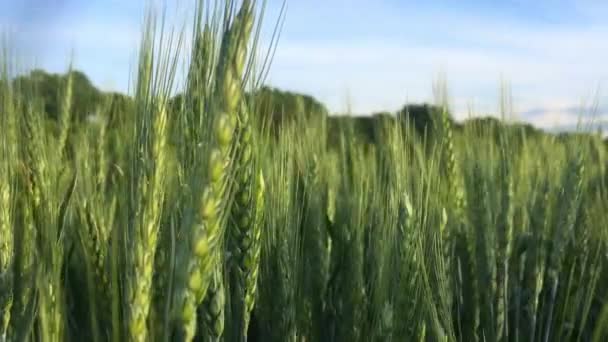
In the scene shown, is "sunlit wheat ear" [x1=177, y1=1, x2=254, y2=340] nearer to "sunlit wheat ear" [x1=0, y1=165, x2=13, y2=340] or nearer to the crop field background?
the crop field background

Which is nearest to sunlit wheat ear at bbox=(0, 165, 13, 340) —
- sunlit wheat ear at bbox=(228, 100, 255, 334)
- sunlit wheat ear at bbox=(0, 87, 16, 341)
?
sunlit wheat ear at bbox=(0, 87, 16, 341)

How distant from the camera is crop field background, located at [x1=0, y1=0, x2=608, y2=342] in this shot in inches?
35.5

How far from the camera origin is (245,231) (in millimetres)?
1139

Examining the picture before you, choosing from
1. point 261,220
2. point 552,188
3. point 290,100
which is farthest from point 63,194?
point 290,100

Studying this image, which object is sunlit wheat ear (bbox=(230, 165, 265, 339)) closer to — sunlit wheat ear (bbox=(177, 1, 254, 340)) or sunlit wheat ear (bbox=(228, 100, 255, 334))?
sunlit wheat ear (bbox=(228, 100, 255, 334))

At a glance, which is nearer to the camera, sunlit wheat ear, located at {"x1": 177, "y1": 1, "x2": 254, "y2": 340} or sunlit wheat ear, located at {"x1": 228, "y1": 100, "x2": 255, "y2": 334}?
sunlit wheat ear, located at {"x1": 177, "y1": 1, "x2": 254, "y2": 340}

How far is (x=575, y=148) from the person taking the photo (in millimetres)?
2084

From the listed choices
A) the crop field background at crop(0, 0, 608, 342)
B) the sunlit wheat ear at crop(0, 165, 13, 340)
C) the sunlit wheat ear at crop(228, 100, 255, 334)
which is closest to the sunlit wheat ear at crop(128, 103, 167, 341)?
the crop field background at crop(0, 0, 608, 342)

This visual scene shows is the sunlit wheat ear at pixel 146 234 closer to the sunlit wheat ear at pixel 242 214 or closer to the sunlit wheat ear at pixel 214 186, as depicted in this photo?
the sunlit wheat ear at pixel 214 186

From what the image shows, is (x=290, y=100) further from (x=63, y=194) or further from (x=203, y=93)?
(x=203, y=93)

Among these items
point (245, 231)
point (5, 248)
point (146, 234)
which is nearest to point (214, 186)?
point (146, 234)

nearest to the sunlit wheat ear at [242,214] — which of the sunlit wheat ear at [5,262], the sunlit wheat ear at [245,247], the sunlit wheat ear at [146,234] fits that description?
the sunlit wheat ear at [245,247]

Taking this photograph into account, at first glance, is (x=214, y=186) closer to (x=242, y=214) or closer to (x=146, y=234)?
(x=146, y=234)

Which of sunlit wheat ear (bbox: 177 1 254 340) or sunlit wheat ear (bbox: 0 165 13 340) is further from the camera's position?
sunlit wheat ear (bbox: 0 165 13 340)
